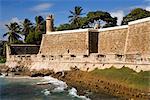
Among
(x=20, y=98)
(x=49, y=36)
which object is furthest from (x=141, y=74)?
(x=49, y=36)

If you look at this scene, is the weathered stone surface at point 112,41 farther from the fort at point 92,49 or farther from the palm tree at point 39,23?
the palm tree at point 39,23

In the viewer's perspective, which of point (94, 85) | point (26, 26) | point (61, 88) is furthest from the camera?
point (26, 26)

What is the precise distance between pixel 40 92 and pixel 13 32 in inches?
1214

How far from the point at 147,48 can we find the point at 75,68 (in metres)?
8.47

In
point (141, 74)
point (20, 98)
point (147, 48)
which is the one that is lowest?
point (20, 98)

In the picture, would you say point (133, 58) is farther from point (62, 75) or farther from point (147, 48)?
point (62, 75)

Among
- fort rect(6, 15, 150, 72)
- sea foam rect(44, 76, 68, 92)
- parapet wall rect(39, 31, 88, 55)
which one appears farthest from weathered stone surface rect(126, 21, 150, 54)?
parapet wall rect(39, 31, 88, 55)

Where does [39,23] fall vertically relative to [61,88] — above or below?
above

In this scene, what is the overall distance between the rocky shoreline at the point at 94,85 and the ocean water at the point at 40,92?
65 centimetres

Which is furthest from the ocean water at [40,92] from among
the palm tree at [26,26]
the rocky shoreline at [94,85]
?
the palm tree at [26,26]

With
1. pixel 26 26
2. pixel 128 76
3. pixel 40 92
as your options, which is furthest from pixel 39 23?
pixel 128 76

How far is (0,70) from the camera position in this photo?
139 ft

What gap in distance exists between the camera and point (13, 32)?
5362 cm

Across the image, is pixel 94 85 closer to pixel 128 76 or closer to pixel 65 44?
pixel 128 76
